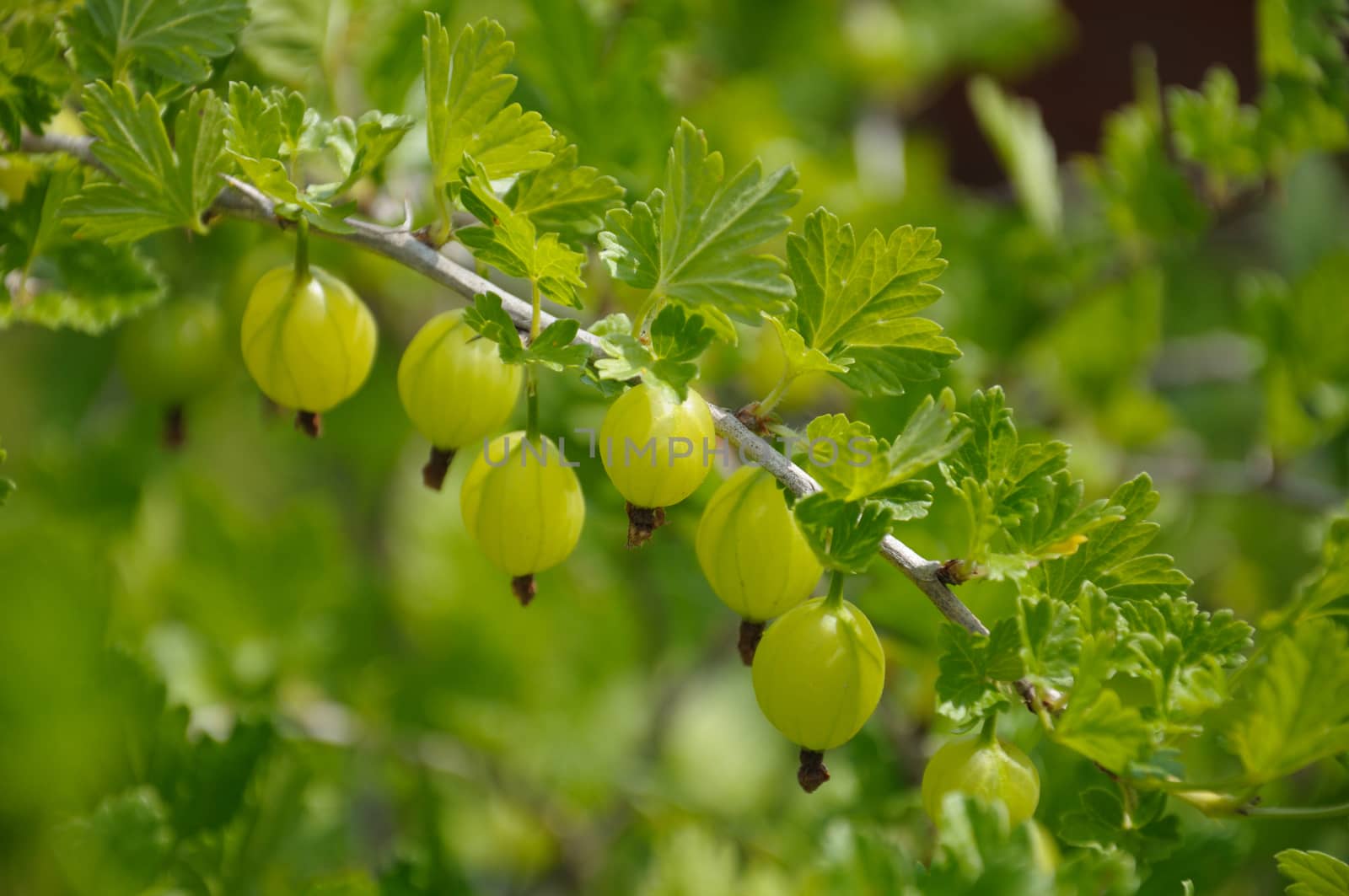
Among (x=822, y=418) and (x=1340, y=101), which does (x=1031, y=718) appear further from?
(x=1340, y=101)

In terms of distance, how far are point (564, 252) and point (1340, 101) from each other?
69cm

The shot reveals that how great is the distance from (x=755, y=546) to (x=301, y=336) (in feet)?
0.77

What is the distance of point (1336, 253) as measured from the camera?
916mm

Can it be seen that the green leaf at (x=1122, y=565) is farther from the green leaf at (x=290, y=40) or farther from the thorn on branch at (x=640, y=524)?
the green leaf at (x=290, y=40)

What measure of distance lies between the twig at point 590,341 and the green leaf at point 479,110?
0.04m

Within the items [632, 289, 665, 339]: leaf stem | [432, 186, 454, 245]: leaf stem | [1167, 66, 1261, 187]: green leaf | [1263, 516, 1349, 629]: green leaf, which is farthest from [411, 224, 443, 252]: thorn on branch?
[1167, 66, 1261, 187]: green leaf

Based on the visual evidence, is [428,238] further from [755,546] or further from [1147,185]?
[1147,185]

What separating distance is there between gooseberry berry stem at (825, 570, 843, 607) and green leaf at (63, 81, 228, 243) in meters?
0.32

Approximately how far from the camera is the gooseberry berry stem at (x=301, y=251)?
476 millimetres

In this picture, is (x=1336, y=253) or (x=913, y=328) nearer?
(x=913, y=328)

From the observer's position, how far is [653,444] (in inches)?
17.5

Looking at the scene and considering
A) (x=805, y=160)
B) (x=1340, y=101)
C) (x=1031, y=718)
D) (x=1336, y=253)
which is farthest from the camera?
(x=805, y=160)

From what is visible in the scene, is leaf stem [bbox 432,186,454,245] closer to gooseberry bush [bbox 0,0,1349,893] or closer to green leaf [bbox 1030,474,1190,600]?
gooseberry bush [bbox 0,0,1349,893]

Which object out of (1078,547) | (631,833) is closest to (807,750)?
(1078,547)
